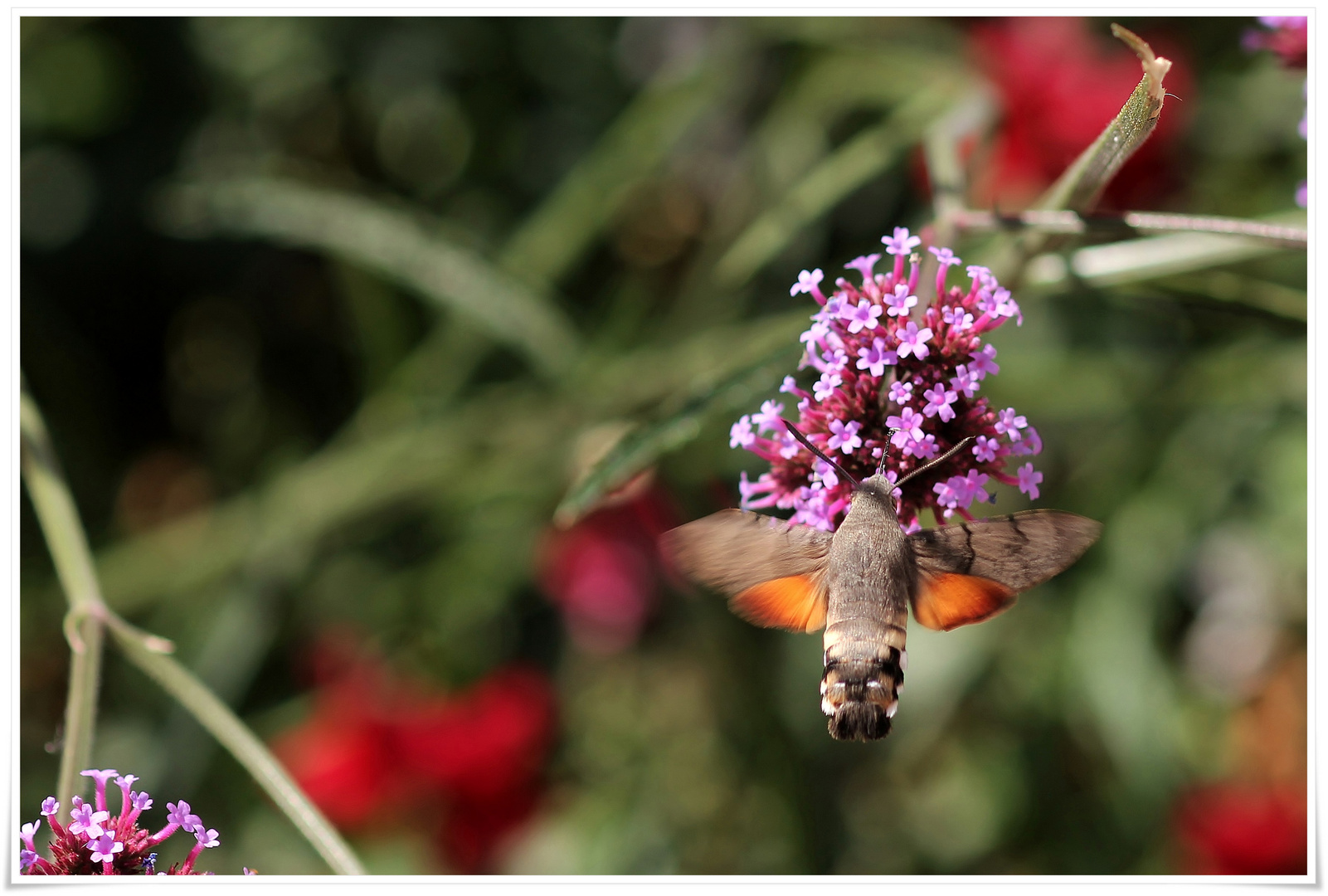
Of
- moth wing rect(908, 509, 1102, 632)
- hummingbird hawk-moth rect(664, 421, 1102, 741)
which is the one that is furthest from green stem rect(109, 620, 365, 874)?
moth wing rect(908, 509, 1102, 632)

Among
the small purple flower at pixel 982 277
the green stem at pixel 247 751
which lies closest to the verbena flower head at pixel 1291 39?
the small purple flower at pixel 982 277

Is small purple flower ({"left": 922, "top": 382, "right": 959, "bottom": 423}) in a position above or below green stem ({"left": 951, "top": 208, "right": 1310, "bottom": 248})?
below

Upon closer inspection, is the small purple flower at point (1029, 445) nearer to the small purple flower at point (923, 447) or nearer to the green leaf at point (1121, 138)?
the small purple flower at point (923, 447)

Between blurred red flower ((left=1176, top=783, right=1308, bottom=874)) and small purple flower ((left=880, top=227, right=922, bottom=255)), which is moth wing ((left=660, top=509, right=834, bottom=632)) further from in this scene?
Answer: blurred red flower ((left=1176, top=783, right=1308, bottom=874))

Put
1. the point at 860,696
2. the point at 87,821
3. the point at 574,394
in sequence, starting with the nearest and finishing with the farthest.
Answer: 1. the point at 860,696
2. the point at 87,821
3. the point at 574,394

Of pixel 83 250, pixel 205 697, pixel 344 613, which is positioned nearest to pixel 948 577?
pixel 205 697

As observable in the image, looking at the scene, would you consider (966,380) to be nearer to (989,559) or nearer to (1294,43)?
(989,559)

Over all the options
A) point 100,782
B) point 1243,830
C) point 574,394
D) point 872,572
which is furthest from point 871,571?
point 1243,830
